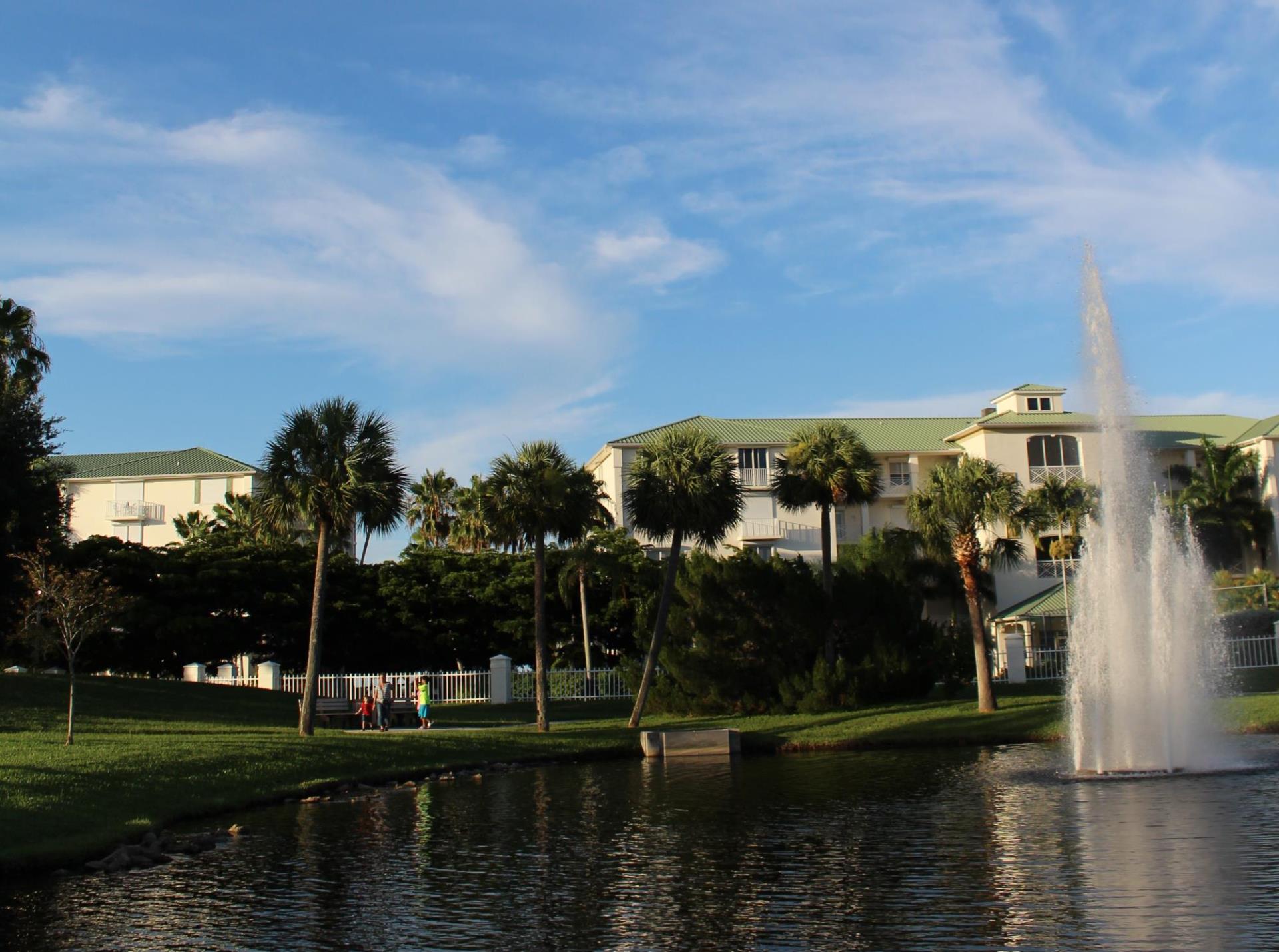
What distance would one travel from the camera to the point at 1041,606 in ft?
193

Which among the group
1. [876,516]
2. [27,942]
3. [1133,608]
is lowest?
[27,942]

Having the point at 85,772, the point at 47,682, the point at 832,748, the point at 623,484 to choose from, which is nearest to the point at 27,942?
the point at 85,772

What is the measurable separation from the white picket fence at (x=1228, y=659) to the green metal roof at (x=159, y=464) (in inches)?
2147

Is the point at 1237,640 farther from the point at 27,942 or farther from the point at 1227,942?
the point at 27,942

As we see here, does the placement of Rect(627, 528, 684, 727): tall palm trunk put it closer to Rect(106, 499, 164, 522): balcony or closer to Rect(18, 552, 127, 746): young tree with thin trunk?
Rect(18, 552, 127, 746): young tree with thin trunk

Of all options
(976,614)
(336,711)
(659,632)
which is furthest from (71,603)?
(976,614)

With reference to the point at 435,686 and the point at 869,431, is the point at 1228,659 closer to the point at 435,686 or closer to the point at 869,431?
the point at 435,686

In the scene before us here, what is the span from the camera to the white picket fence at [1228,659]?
1575 inches

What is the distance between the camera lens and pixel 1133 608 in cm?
2369

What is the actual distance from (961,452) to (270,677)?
134 feet

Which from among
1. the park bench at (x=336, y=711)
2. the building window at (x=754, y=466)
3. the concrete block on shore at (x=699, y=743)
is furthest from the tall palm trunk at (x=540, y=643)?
the building window at (x=754, y=466)

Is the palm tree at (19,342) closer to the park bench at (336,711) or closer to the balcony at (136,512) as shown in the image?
the park bench at (336,711)

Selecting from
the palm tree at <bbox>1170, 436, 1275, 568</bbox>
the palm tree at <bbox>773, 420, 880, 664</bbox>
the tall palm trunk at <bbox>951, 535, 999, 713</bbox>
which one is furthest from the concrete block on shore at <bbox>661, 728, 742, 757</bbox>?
the palm tree at <bbox>1170, 436, 1275, 568</bbox>

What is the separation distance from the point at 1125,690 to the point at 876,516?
4855 cm
